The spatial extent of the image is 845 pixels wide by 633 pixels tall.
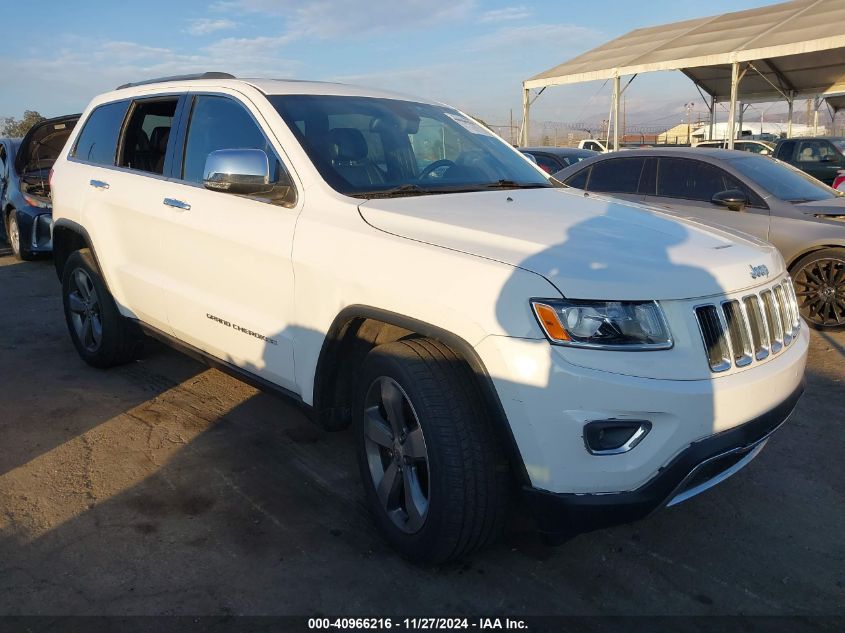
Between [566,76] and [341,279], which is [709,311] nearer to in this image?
[341,279]

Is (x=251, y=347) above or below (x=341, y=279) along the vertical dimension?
below

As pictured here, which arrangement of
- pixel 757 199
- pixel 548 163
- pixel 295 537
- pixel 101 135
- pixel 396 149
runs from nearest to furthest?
1. pixel 295 537
2. pixel 396 149
3. pixel 101 135
4. pixel 757 199
5. pixel 548 163

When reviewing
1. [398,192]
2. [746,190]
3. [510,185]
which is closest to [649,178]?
[746,190]

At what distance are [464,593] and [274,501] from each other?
111cm

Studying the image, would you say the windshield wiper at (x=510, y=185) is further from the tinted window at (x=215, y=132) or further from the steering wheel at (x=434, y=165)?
the tinted window at (x=215, y=132)

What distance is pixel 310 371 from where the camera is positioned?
10.6 feet

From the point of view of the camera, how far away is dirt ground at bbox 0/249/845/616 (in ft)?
8.92

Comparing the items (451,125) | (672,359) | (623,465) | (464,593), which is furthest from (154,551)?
(451,125)

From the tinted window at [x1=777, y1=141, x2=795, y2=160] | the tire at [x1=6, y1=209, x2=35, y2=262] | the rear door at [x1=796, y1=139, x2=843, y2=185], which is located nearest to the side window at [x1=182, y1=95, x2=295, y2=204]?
the tire at [x1=6, y1=209, x2=35, y2=262]

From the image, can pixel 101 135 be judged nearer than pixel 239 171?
No

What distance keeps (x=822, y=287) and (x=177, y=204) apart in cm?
538

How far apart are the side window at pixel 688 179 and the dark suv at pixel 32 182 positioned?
7.42 m

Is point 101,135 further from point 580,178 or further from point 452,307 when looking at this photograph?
point 580,178

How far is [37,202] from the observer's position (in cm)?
973
